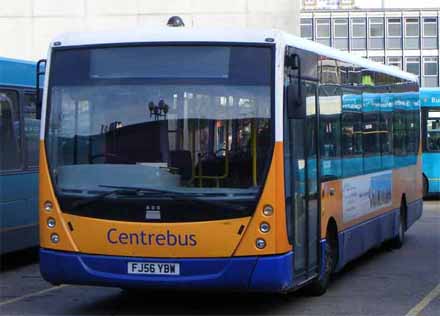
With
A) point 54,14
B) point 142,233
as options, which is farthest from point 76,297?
point 54,14

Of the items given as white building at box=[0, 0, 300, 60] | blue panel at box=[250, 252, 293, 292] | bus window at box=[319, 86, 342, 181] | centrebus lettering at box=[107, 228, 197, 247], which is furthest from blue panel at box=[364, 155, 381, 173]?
white building at box=[0, 0, 300, 60]

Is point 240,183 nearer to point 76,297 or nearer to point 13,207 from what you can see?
point 76,297

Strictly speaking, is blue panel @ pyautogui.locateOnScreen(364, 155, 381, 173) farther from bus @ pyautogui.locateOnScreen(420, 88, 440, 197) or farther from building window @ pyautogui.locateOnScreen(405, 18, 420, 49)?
building window @ pyautogui.locateOnScreen(405, 18, 420, 49)

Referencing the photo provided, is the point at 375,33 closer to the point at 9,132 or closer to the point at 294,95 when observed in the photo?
the point at 9,132

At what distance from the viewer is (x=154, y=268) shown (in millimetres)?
8648

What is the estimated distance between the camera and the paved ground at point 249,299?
963 cm

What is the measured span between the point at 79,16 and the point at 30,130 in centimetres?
1827

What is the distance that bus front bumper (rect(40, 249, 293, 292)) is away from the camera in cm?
848

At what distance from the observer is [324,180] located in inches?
409

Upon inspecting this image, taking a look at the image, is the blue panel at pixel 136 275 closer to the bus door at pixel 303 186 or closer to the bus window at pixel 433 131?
the bus door at pixel 303 186

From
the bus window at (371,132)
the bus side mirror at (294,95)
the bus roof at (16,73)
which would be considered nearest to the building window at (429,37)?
the bus window at (371,132)

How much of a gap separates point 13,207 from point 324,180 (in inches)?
174

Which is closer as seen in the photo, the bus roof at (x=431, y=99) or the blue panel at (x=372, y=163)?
the blue panel at (x=372, y=163)

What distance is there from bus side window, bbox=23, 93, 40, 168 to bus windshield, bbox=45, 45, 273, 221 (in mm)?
4012
